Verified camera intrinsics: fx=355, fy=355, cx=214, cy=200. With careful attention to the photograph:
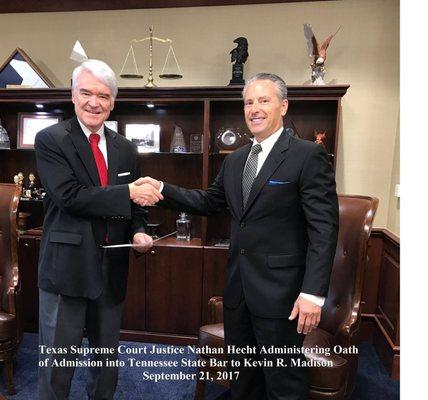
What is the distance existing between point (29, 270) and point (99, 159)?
5.60 feet

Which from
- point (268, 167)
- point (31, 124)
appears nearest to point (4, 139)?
point (31, 124)

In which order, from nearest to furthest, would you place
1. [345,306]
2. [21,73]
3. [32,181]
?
[345,306], [21,73], [32,181]

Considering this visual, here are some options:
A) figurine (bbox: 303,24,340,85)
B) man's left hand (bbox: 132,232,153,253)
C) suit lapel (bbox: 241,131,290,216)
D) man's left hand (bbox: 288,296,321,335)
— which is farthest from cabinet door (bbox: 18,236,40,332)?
figurine (bbox: 303,24,340,85)

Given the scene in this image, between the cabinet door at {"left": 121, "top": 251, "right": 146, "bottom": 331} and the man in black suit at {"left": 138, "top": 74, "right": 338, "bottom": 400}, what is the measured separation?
1314 millimetres

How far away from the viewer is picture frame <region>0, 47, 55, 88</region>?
2.83 meters

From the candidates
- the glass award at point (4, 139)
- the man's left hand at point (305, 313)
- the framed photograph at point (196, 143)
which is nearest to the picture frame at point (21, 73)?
the glass award at point (4, 139)

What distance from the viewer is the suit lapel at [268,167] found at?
1.39 m

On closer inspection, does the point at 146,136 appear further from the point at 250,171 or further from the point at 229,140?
the point at 250,171

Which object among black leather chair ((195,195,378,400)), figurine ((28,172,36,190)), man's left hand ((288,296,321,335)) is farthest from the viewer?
figurine ((28,172,36,190))

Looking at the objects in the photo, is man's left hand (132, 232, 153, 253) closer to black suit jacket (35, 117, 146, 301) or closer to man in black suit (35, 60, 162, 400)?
man in black suit (35, 60, 162, 400)

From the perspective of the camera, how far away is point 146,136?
9.29 ft

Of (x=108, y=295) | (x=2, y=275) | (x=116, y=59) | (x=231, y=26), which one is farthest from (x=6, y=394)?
(x=231, y=26)

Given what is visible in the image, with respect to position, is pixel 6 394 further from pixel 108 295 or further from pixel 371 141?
pixel 371 141

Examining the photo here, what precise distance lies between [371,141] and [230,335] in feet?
6.44
